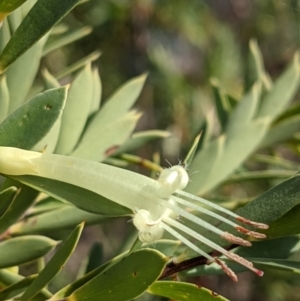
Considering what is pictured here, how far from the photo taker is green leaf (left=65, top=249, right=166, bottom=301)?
39cm

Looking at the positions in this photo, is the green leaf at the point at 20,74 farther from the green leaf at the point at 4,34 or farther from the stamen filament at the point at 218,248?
the stamen filament at the point at 218,248

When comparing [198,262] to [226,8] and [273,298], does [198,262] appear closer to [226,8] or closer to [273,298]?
[273,298]

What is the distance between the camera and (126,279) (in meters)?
0.40

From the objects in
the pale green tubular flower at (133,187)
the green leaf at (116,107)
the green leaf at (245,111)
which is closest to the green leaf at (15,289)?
the pale green tubular flower at (133,187)

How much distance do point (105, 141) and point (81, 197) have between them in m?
0.17

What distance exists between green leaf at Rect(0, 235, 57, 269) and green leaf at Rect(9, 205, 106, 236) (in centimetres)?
7

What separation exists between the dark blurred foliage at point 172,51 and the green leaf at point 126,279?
1172mm

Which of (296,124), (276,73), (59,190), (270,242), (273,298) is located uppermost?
(59,190)

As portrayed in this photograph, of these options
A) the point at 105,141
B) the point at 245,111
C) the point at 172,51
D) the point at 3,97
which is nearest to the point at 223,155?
the point at 245,111

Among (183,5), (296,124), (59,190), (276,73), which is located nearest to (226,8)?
(276,73)

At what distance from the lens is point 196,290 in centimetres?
41

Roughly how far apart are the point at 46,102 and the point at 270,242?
0.72ft

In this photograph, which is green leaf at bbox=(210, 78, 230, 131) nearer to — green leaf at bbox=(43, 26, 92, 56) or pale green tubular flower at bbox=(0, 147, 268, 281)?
green leaf at bbox=(43, 26, 92, 56)

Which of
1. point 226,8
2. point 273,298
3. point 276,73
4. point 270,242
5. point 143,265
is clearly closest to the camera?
point 143,265
